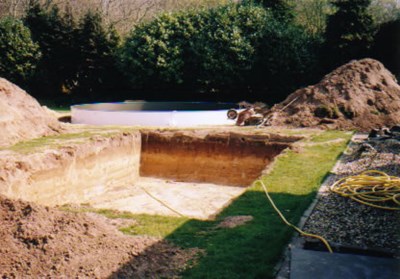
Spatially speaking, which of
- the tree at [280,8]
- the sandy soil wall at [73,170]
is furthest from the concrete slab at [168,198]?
the tree at [280,8]

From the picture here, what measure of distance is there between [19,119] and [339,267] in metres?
11.6

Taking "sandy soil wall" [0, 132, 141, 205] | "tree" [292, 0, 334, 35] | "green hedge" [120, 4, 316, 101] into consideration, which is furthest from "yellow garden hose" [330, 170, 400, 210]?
"tree" [292, 0, 334, 35]

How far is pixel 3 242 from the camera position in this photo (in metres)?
5.64

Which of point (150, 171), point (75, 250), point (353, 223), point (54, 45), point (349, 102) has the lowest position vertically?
point (150, 171)

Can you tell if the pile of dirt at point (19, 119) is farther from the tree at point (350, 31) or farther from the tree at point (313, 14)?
the tree at point (313, 14)

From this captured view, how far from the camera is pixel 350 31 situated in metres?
22.9

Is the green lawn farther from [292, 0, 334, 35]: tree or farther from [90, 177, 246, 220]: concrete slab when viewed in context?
A: [292, 0, 334, 35]: tree

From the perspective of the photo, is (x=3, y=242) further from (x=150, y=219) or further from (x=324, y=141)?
(x=324, y=141)

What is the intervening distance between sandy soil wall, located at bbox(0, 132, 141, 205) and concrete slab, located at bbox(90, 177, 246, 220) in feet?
1.38

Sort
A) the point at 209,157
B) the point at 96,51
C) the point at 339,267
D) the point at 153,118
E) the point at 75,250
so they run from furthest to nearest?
the point at 96,51, the point at 153,118, the point at 209,157, the point at 75,250, the point at 339,267

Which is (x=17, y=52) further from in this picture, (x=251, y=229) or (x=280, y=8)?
(x=251, y=229)

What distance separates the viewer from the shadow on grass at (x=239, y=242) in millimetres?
4934

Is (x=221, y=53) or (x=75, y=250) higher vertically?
(x=221, y=53)

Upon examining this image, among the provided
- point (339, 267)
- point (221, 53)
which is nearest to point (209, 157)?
point (339, 267)
